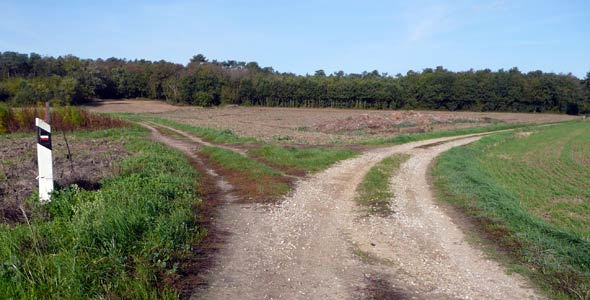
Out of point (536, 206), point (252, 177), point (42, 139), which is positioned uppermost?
point (42, 139)

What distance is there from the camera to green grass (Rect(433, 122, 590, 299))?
5910mm

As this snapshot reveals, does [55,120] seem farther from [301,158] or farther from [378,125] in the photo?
[378,125]

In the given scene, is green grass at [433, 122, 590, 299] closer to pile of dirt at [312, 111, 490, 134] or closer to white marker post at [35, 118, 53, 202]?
white marker post at [35, 118, 53, 202]

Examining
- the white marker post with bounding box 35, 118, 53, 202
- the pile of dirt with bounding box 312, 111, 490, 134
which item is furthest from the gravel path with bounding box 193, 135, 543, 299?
the pile of dirt with bounding box 312, 111, 490, 134

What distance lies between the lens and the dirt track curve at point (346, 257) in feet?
16.5

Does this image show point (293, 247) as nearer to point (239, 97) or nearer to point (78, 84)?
point (78, 84)

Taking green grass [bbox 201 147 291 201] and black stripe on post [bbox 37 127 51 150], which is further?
green grass [bbox 201 147 291 201]

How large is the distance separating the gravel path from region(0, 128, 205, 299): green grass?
71 centimetres

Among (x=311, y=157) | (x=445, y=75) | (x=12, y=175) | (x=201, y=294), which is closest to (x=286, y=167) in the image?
(x=311, y=157)

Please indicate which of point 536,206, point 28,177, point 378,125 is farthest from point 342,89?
point 28,177

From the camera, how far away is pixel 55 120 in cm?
3397

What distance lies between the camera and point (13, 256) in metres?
4.65

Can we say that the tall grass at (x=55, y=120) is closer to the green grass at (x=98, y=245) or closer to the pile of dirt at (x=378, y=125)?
the pile of dirt at (x=378, y=125)

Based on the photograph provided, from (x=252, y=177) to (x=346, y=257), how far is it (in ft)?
21.9
